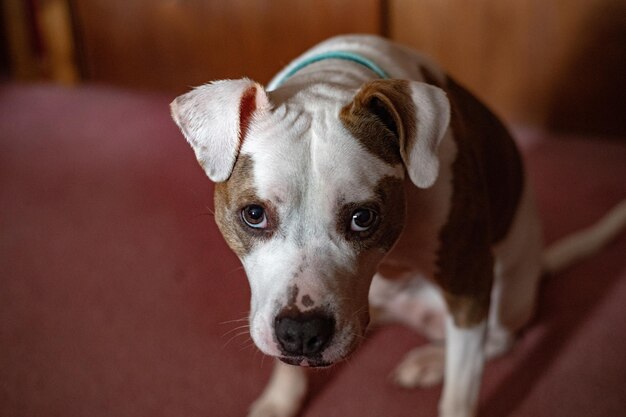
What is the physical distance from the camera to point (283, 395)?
1.78 metres

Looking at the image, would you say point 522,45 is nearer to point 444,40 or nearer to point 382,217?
point 444,40

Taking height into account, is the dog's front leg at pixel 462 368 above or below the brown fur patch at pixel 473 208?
below

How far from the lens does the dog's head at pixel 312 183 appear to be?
1.24m

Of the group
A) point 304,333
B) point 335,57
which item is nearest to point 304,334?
point 304,333

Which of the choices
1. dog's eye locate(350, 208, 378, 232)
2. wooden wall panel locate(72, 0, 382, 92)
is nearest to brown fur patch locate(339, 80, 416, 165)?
dog's eye locate(350, 208, 378, 232)

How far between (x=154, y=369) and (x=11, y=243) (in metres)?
0.86

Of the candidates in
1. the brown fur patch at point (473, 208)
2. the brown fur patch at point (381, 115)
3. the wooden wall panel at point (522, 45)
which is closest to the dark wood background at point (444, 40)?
the wooden wall panel at point (522, 45)

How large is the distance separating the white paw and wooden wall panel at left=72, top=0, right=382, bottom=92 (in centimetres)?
167

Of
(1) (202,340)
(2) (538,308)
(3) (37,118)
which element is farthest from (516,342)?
(3) (37,118)

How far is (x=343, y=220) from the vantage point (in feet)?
4.12

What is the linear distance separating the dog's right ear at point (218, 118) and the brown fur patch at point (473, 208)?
43 centimetres

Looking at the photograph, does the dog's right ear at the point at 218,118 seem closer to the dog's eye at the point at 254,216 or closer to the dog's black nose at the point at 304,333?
the dog's eye at the point at 254,216

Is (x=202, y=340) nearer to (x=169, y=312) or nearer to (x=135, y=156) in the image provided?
(x=169, y=312)

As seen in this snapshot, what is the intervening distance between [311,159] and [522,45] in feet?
6.29
